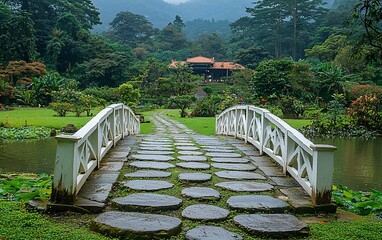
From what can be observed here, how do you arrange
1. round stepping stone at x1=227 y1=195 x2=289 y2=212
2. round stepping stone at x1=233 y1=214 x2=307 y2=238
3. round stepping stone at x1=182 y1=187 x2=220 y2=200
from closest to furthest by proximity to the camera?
round stepping stone at x1=233 y1=214 x2=307 y2=238
round stepping stone at x1=227 y1=195 x2=289 y2=212
round stepping stone at x1=182 y1=187 x2=220 y2=200

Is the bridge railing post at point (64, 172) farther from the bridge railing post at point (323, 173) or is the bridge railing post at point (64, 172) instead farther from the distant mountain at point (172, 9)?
Answer: the distant mountain at point (172, 9)

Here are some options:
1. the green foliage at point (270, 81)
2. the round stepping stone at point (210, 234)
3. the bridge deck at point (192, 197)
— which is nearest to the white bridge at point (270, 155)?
the bridge deck at point (192, 197)

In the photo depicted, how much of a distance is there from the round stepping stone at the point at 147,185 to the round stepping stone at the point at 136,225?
66 cm

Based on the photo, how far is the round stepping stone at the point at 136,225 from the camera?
104 inches

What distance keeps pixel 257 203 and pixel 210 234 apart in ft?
2.70

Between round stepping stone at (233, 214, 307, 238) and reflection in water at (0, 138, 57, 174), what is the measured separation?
17.6ft

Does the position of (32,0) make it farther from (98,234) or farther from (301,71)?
(98,234)

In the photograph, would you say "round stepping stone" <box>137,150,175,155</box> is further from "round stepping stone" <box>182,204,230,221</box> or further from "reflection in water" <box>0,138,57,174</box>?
"reflection in water" <box>0,138,57,174</box>

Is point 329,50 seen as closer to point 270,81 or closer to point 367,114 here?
point 270,81

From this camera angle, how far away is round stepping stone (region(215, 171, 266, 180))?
4.29 m

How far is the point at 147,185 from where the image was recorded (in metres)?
3.80

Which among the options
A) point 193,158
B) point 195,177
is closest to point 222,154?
point 193,158

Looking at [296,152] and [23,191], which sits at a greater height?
[296,152]

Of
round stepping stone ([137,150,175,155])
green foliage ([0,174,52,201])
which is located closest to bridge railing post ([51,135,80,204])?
green foliage ([0,174,52,201])
